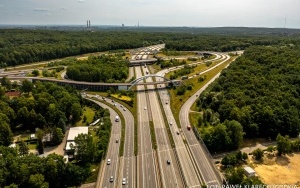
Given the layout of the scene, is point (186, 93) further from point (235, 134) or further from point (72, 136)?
point (72, 136)

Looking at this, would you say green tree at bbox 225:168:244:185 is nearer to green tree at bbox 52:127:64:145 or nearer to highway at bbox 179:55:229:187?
highway at bbox 179:55:229:187

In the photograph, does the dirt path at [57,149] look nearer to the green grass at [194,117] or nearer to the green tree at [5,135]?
the green tree at [5,135]

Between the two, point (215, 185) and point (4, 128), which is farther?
point (4, 128)

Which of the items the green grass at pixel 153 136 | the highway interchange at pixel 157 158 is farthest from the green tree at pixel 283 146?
the green grass at pixel 153 136

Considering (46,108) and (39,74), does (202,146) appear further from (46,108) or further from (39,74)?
(39,74)

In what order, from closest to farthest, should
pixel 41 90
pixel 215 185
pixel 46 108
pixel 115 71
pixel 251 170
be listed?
1. pixel 215 185
2. pixel 251 170
3. pixel 46 108
4. pixel 41 90
5. pixel 115 71

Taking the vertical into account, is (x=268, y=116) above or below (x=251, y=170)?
above

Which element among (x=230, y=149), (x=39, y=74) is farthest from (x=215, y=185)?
(x=39, y=74)

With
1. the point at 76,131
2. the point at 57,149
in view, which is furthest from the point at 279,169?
the point at 57,149
